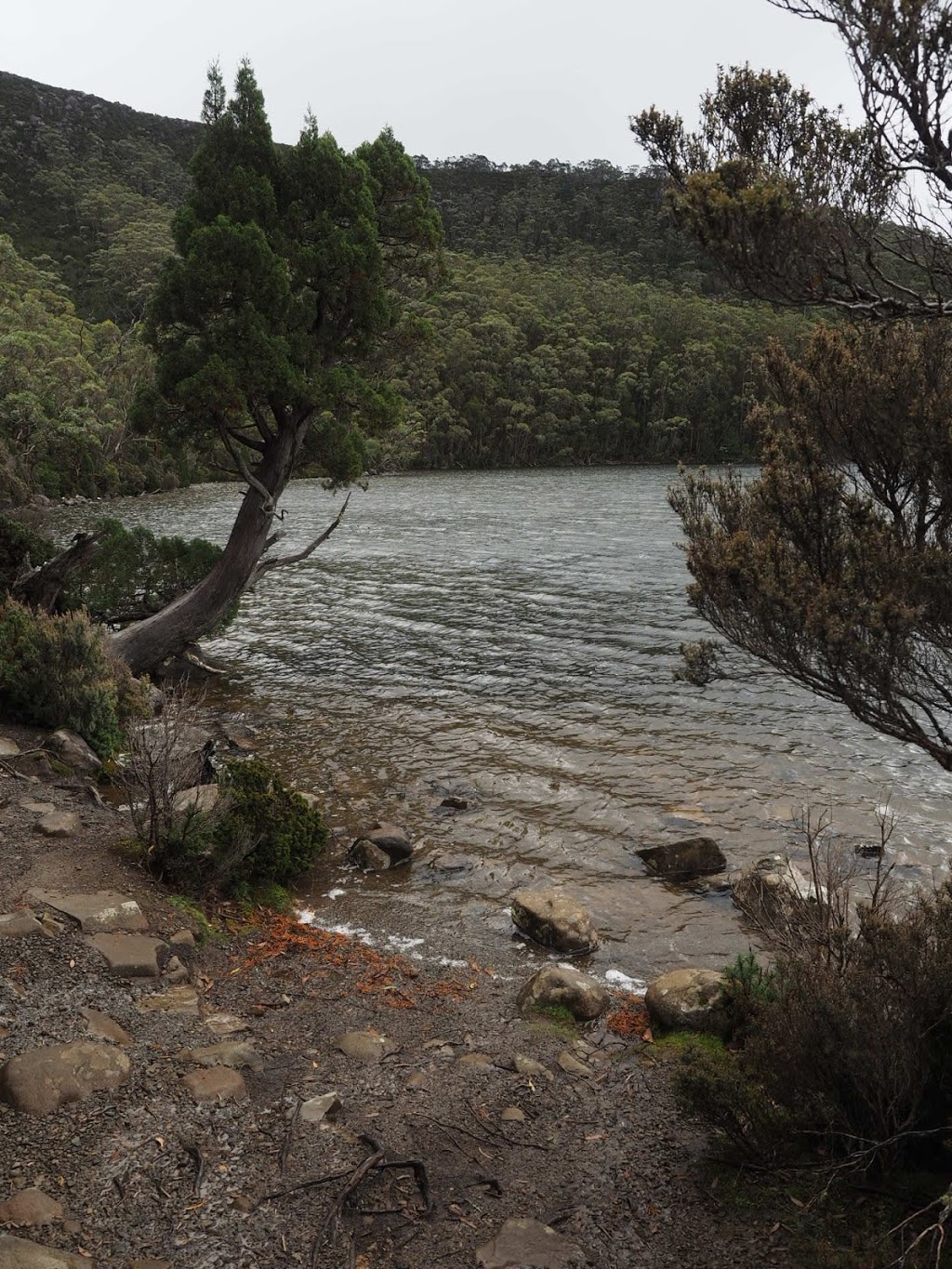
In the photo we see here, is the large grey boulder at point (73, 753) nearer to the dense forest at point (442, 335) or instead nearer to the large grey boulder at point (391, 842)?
the large grey boulder at point (391, 842)

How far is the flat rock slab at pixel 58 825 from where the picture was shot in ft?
27.0

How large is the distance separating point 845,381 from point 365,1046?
5915 mm

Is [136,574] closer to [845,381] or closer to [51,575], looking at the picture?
[51,575]

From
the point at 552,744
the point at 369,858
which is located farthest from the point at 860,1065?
the point at 552,744

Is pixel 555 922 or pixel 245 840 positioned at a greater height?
pixel 245 840

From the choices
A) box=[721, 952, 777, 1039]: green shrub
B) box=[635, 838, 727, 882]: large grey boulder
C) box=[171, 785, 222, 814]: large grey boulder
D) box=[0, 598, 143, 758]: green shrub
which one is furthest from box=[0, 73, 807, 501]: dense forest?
box=[721, 952, 777, 1039]: green shrub

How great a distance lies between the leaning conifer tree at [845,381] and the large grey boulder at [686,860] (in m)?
3.13

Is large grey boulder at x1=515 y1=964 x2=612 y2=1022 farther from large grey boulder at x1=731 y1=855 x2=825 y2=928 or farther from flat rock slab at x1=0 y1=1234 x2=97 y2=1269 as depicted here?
flat rock slab at x1=0 y1=1234 x2=97 y2=1269

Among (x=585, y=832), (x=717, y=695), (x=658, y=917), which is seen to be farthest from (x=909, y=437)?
(x=717, y=695)

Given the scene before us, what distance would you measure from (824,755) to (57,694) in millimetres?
10775

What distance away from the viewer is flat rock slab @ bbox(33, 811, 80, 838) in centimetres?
824

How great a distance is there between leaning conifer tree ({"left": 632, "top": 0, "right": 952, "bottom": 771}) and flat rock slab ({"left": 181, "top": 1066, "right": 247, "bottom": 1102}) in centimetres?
454

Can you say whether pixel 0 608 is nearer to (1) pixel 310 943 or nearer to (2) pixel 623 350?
(1) pixel 310 943

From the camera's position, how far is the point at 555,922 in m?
7.88
